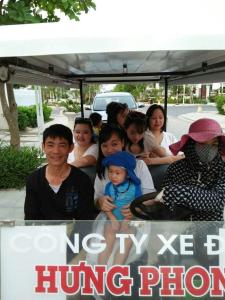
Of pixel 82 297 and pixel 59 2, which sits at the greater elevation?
pixel 59 2

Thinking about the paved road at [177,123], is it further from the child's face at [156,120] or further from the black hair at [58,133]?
the black hair at [58,133]

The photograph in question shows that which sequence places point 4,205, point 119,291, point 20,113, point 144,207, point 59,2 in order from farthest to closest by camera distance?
point 20,113 → point 4,205 → point 59,2 → point 144,207 → point 119,291

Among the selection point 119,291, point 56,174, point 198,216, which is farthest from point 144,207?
point 119,291

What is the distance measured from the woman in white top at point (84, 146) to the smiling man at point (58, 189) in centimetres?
134

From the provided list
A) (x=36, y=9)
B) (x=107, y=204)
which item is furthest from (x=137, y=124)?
(x=36, y=9)

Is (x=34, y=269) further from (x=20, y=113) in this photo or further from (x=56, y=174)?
(x=20, y=113)

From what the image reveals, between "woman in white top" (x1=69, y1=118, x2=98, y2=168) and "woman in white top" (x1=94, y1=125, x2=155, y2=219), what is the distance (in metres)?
0.44

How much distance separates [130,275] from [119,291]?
9cm

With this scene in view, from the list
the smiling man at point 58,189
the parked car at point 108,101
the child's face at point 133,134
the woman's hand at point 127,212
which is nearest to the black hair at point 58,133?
the smiling man at point 58,189

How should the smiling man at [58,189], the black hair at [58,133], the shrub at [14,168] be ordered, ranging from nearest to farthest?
the smiling man at [58,189], the black hair at [58,133], the shrub at [14,168]

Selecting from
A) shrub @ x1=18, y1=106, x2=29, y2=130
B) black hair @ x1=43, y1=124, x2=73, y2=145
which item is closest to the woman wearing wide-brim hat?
black hair @ x1=43, y1=124, x2=73, y2=145

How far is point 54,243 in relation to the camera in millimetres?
1968

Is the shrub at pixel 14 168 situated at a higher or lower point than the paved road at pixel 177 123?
higher

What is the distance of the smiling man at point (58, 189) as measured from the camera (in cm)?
253
